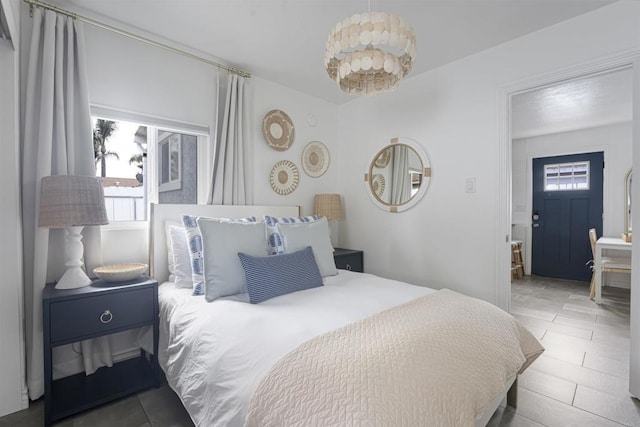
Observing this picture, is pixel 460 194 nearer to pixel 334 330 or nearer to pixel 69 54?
pixel 334 330

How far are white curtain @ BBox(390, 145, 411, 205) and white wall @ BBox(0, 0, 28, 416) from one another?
3.00 m

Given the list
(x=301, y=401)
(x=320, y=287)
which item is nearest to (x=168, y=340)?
(x=320, y=287)

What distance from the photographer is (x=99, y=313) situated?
1.77 meters

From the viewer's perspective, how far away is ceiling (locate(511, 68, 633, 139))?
319cm

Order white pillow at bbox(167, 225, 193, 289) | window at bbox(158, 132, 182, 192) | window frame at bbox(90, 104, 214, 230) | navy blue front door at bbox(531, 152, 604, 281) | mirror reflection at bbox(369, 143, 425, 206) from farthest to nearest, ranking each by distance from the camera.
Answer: navy blue front door at bbox(531, 152, 604, 281)
mirror reflection at bbox(369, 143, 425, 206)
window at bbox(158, 132, 182, 192)
window frame at bbox(90, 104, 214, 230)
white pillow at bbox(167, 225, 193, 289)

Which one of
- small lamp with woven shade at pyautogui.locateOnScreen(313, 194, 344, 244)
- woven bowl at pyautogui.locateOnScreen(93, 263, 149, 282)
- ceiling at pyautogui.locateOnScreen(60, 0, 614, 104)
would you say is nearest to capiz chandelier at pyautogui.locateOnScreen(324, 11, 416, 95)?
ceiling at pyautogui.locateOnScreen(60, 0, 614, 104)

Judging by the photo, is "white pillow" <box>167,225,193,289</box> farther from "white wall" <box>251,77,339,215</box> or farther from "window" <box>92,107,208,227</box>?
"white wall" <box>251,77,339,215</box>

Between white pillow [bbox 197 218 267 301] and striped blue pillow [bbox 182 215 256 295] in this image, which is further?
striped blue pillow [bbox 182 215 256 295]

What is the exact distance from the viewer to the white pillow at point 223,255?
1829 mm

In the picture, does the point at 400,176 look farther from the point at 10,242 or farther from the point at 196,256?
the point at 10,242

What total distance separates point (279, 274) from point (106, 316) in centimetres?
104

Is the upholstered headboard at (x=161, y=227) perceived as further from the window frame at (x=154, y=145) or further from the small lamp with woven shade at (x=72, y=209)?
the small lamp with woven shade at (x=72, y=209)

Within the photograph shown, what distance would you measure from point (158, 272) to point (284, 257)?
1087 mm

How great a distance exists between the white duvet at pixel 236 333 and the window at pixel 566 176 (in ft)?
15.8
